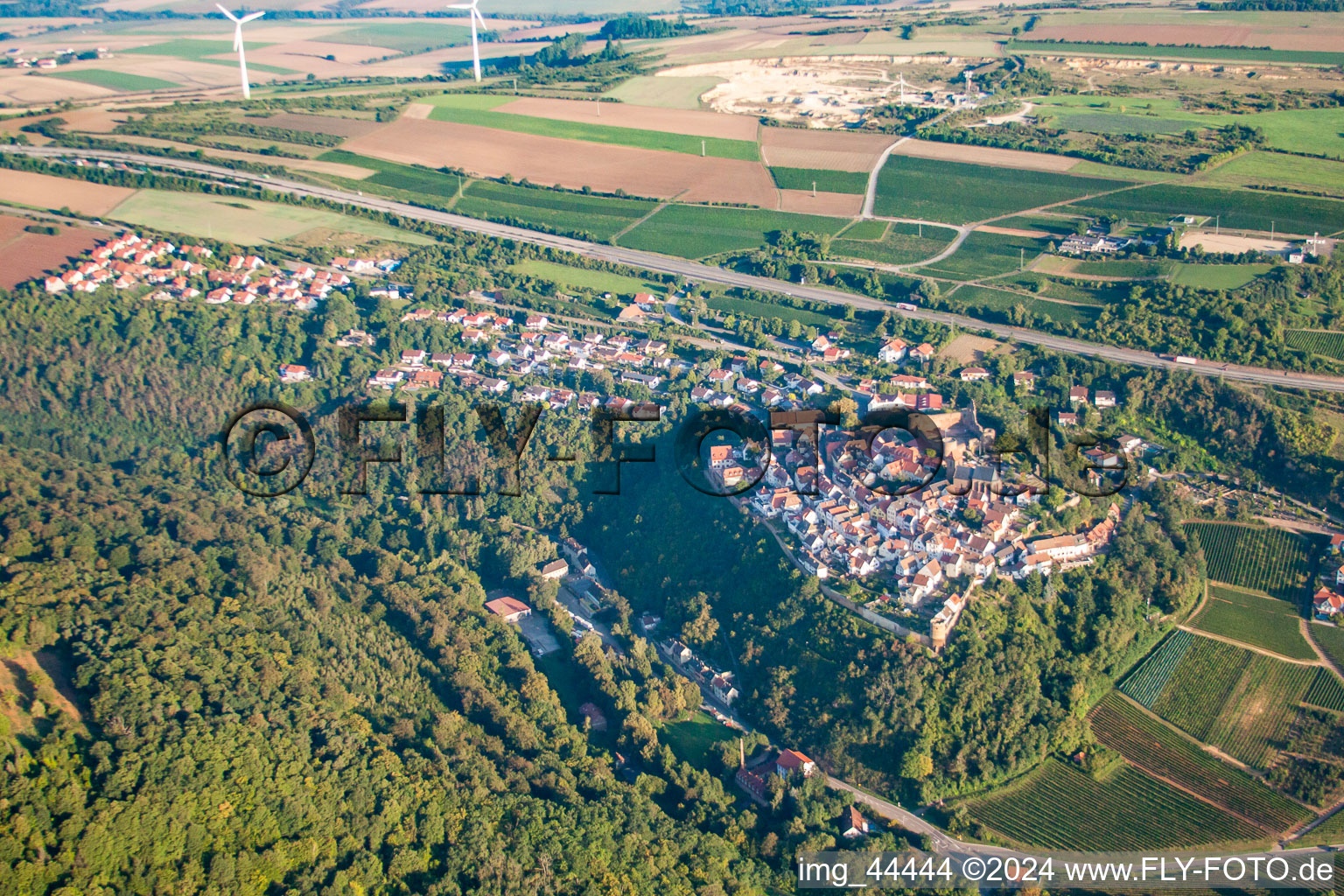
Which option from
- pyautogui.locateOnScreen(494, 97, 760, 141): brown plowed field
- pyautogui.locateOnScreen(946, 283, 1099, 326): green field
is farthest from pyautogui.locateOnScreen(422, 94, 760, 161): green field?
pyautogui.locateOnScreen(946, 283, 1099, 326): green field

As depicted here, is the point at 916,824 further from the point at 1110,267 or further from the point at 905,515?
the point at 1110,267

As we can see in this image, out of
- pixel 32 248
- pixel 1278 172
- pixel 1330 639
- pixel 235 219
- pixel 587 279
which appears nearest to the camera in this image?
pixel 1330 639

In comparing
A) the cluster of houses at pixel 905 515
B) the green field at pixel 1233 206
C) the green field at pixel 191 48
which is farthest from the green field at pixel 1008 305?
the green field at pixel 191 48

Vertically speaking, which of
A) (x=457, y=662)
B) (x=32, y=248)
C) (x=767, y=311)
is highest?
(x=32, y=248)

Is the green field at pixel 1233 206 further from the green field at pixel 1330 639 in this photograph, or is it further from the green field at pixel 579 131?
the green field at pixel 1330 639

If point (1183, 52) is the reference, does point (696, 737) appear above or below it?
below

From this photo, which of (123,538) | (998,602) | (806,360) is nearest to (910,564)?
(998,602)

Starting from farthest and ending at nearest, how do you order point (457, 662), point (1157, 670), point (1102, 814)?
point (457, 662) → point (1157, 670) → point (1102, 814)

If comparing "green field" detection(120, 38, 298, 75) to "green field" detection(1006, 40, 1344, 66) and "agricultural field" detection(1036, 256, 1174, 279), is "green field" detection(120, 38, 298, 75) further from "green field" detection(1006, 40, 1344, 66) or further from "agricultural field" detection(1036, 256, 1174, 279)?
"agricultural field" detection(1036, 256, 1174, 279)

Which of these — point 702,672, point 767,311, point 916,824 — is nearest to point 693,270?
point 767,311
